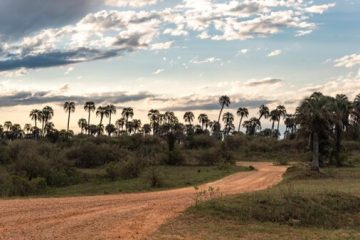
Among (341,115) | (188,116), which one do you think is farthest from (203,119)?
(341,115)

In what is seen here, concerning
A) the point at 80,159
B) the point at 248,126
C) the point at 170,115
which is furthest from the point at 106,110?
the point at 80,159

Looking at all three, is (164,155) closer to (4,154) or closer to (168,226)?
(4,154)

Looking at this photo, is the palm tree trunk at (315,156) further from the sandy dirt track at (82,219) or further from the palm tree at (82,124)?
the palm tree at (82,124)

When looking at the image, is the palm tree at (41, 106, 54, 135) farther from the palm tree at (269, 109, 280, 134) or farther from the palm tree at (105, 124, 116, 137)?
the palm tree at (269, 109, 280, 134)

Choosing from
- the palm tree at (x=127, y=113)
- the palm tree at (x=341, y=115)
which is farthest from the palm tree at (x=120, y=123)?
the palm tree at (x=341, y=115)

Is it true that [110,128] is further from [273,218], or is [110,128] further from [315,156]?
[273,218]

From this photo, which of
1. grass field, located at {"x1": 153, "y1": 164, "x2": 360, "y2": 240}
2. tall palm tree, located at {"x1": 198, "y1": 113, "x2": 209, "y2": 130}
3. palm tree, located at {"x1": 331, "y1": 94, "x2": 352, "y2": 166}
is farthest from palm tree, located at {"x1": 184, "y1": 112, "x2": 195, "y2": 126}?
grass field, located at {"x1": 153, "y1": 164, "x2": 360, "y2": 240}

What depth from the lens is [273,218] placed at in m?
18.7

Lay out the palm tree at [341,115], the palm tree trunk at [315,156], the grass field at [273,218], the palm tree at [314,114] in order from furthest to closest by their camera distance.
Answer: the palm tree at [341,115]
the palm tree trunk at [315,156]
the palm tree at [314,114]
the grass field at [273,218]

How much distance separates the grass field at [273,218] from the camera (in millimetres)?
15547

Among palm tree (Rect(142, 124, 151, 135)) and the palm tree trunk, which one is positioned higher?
palm tree (Rect(142, 124, 151, 135))

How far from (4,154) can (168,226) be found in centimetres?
5656

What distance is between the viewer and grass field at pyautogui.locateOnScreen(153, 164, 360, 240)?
15.5 meters

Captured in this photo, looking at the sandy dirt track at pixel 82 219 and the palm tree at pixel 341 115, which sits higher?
the palm tree at pixel 341 115
